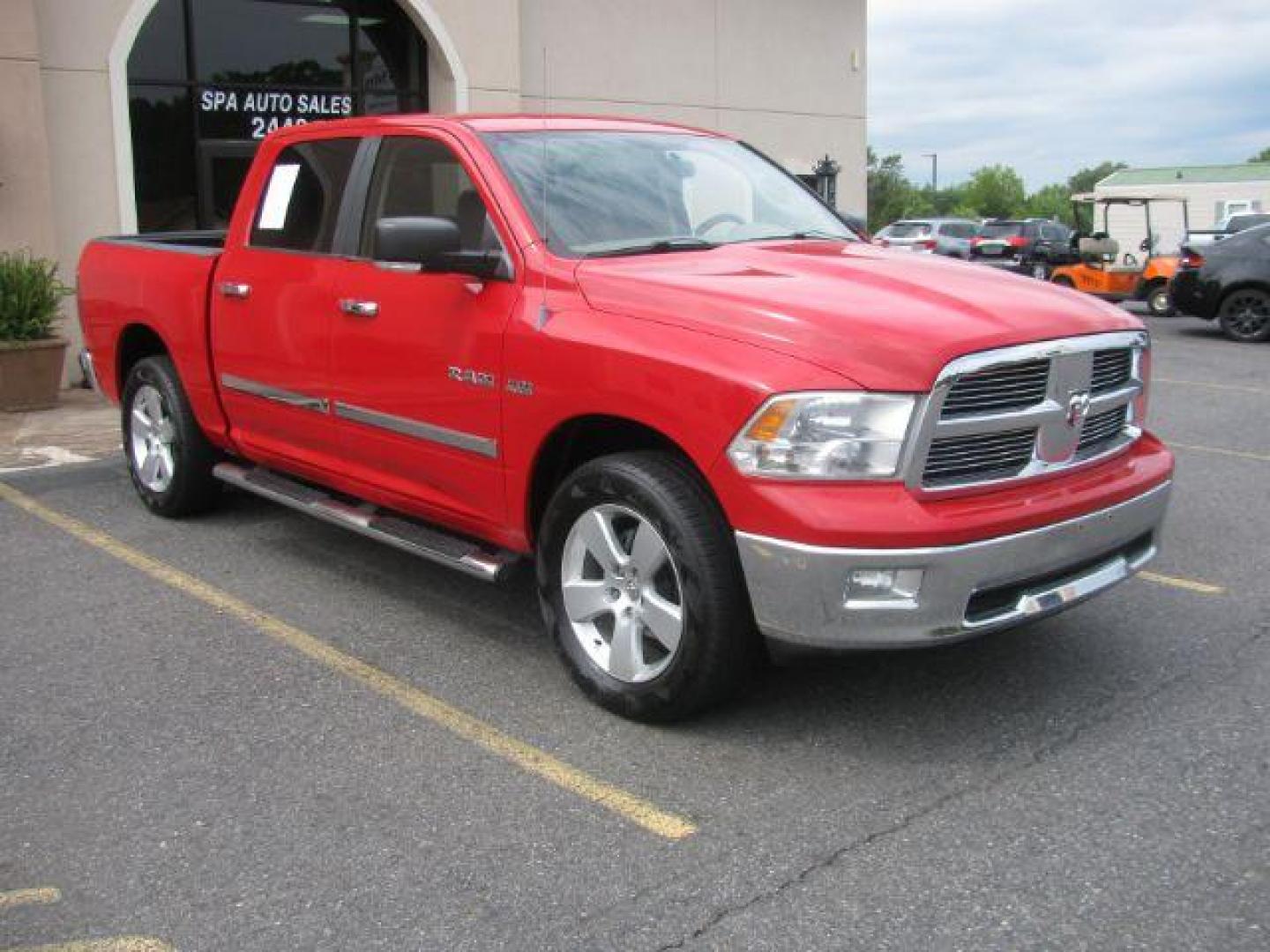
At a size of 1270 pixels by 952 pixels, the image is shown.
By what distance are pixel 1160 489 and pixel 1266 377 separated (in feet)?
29.2

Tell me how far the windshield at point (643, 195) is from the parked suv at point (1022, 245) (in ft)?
46.2

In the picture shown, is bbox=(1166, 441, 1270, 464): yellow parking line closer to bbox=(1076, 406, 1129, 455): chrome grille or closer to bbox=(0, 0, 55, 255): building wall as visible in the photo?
bbox=(1076, 406, 1129, 455): chrome grille

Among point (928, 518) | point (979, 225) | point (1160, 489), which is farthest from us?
point (979, 225)

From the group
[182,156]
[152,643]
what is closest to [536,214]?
[152,643]

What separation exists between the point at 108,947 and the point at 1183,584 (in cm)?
450

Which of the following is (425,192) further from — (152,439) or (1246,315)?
(1246,315)

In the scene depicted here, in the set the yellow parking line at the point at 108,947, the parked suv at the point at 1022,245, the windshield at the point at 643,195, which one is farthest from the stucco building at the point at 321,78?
the yellow parking line at the point at 108,947

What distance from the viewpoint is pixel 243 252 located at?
5805 mm

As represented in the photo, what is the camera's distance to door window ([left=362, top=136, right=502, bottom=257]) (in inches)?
186

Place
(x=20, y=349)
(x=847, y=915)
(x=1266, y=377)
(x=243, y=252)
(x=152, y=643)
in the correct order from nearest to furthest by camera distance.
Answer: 1. (x=847, y=915)
2. (x=152, y=643)
3. (x=243, y=252)
4. (x=20, y=349)
5. (x=1266, y=377)

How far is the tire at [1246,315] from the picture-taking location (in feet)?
50.1

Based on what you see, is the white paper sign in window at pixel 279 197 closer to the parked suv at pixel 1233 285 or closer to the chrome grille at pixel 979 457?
the chrome grille at pixel 979 457

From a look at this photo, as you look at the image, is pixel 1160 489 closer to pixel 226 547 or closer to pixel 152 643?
pixel 152 643

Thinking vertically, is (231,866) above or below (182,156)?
below
